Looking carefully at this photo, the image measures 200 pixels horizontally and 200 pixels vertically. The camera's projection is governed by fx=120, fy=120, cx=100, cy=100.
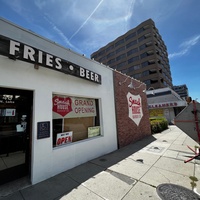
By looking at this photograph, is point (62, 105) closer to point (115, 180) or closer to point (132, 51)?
point (115, 180)

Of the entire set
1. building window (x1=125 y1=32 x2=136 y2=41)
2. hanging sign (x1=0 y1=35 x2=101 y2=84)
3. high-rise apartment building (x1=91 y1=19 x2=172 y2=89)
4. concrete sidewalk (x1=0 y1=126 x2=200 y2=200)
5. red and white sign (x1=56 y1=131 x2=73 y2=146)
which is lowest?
concrete sidewalk (x1=0 y1=126 x2=200 y2=200)

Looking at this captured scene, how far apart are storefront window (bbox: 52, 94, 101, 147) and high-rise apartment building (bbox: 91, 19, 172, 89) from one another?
117ft

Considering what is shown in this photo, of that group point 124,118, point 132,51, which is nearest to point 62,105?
point 124,118

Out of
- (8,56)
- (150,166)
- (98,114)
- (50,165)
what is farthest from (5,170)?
(150,166)

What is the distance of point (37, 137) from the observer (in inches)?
141

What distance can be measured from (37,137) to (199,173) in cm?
499

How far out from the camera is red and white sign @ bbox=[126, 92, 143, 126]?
8.01m

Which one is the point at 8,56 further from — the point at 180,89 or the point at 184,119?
the point at 180,89

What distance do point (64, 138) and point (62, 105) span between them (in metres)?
1.26

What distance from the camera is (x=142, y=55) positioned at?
40250 millimetres

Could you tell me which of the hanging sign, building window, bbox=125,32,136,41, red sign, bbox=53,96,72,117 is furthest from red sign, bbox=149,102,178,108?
building window, bbox=125,32,136,41

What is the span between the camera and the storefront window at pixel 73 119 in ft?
14.6

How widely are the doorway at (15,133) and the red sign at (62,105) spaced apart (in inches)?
31.8

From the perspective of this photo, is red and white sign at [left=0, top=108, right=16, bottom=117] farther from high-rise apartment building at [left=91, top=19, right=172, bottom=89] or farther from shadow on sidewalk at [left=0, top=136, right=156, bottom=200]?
high-rise apartment building at [left=91, top=19, right=172, bottom=89]
